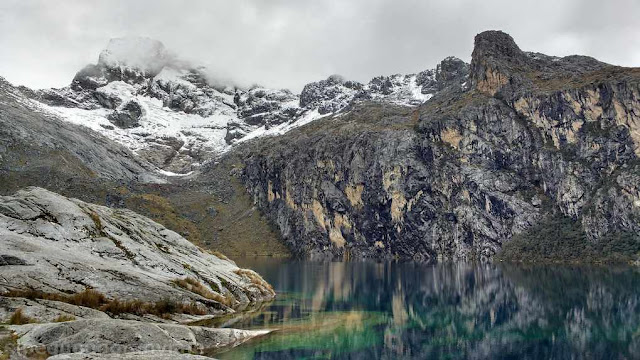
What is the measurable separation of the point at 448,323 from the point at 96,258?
3553 centimetres

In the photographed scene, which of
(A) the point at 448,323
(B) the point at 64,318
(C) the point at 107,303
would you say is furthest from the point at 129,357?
(A) the point at 448,323

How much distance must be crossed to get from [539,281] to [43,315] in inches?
3579

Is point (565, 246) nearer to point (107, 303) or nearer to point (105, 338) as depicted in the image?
point (107, 303)

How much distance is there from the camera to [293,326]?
154 ft

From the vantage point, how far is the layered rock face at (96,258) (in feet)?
127

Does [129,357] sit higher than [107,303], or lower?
lower

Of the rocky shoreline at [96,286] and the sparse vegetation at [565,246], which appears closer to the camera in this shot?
the rocky shoreline at [96,286]

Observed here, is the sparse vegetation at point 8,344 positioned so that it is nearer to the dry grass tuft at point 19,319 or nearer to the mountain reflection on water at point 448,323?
the dry grass tuft at point 19,319

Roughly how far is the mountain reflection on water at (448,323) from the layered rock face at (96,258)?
5.94m

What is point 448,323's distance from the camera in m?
52.3

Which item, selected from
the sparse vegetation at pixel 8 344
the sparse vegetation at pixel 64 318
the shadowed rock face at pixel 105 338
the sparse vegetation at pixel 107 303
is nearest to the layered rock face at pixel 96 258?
the sparse vegetation at pixel 107 303

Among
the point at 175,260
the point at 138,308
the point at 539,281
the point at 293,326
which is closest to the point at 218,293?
the point at 175,260

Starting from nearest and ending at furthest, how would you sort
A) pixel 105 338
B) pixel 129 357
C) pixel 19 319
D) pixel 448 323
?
pixel 129 357 < pixel 105 338 < pixel 19 319 < pixel 448 323

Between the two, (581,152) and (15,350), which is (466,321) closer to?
(15,350)
